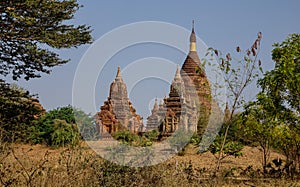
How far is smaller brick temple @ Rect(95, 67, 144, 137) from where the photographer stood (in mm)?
23750

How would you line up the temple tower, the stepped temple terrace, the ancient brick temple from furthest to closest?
the stepped temple terrace
the ancient brick temple
the temple tower

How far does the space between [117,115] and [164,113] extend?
110 inches

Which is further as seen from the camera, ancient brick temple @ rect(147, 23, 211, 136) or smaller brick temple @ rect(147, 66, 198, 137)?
smaller brick temple @ rect(147, 66, 198, 137)

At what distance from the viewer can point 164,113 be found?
24516mm

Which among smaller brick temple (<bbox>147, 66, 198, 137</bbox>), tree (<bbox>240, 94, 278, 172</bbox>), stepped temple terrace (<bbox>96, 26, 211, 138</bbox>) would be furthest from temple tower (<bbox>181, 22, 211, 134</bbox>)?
tree (<bbox>240, 94, 278, 172</bbox>)

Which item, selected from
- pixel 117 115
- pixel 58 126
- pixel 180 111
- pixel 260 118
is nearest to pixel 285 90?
pixel 260 118

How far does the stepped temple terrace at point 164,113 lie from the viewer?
A: 854 inches

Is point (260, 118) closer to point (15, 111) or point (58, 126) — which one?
point (15, 111)

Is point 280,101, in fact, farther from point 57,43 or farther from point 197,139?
point 197,139

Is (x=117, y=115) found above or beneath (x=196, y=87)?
beneath

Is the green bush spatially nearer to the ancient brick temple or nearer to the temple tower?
the ancient brick temple

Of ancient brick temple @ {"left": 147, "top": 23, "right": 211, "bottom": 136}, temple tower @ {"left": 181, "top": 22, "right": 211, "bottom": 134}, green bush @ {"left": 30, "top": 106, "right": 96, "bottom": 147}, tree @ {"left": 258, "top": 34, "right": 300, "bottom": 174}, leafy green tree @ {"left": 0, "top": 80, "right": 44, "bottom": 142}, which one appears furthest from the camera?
ancient brick temple @ {"left": 147, "top": 23, "right": 211, "bottom": 136}

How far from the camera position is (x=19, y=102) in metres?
12.3

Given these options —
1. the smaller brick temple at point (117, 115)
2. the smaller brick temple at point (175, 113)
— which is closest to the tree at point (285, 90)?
the smaller brick temple at point (175, 113)
